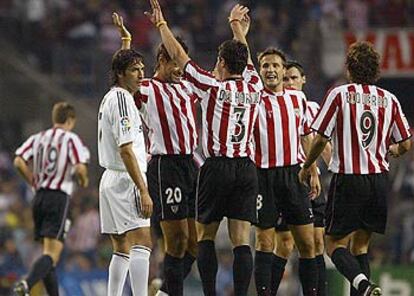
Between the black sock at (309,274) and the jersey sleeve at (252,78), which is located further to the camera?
the black sock at (309,274)

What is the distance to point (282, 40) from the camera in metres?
22.5

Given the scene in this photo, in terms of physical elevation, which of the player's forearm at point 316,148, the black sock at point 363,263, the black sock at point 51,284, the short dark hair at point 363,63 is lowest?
the black sock at point 51,284

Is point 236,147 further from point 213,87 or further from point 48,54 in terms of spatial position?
point 48,54

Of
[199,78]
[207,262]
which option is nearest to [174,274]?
[207,262]

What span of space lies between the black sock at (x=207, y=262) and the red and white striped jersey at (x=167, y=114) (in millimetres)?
941

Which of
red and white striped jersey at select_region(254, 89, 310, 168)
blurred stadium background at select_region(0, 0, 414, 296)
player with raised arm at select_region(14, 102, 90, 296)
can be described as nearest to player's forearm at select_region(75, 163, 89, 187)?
player with raised arm at select_region(14, 102, 90, 296)

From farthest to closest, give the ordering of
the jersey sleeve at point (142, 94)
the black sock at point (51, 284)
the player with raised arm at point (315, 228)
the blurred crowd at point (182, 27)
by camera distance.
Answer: the blurred crowd at point (182, 27), the black sock at point (51, 284), the player with raised arm at point (315, 228), the jersey sleeve at point (142, 94)

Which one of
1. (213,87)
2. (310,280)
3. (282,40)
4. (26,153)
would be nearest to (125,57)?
(213,87)

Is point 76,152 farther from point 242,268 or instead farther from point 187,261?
point 242,268

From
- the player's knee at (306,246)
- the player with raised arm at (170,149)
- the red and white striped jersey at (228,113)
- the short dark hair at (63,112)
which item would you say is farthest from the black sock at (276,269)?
the short dark hair at (63,112)

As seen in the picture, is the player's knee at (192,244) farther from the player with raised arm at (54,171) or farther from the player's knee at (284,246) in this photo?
the player with raised arm at (54,171)

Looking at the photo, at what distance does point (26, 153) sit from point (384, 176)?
183 inches

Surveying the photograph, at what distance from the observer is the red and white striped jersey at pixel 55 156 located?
594 inches

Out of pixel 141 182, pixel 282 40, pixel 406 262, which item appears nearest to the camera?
pixel 141 182
